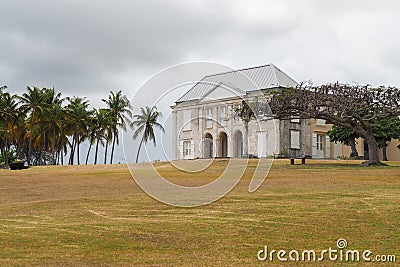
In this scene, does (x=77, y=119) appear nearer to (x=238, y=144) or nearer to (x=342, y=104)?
(x=238, y=144)

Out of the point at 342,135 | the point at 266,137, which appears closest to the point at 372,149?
the point at 266,137

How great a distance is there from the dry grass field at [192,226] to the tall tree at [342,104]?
15178mm

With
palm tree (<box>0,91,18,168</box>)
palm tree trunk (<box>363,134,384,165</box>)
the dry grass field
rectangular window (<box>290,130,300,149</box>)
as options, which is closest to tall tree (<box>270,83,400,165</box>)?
palm tree trunk (<box>363,134,384,165</box>)

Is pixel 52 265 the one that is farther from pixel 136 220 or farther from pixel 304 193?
pixel 304 193

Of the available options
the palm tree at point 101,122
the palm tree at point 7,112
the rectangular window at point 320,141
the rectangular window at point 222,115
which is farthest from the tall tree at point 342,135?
the palm tree at point 7,112

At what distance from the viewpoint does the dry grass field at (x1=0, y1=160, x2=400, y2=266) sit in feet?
45.9


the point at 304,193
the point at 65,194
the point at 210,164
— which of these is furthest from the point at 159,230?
the point at 210,164

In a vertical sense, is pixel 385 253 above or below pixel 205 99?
below

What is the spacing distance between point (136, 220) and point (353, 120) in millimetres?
27946

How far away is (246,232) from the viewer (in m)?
16.1

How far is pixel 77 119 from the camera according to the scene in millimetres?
80625

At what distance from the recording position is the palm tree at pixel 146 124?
1983 cm

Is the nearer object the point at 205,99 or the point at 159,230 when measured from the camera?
the point at 159,230

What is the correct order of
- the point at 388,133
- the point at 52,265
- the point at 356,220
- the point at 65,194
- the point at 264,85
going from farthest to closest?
the point at 264,85 < the point at 388,133 < the point at 65,194 < the point at 356,220 < the point at 52,265
